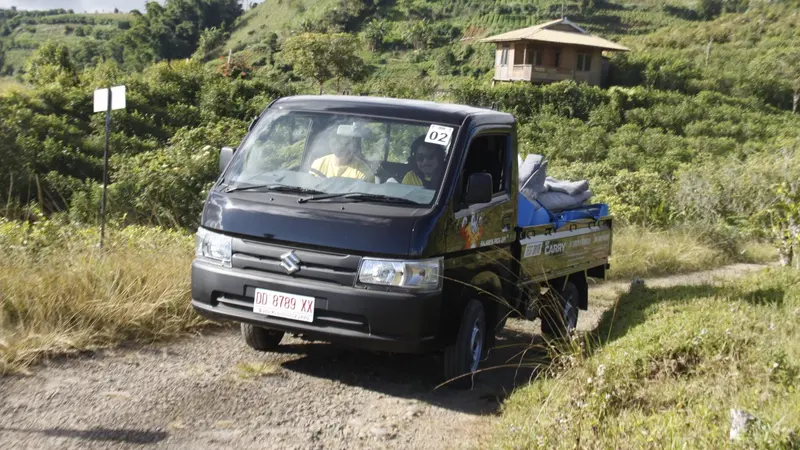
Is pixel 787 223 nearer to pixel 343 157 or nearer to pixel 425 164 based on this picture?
pixel 425 164

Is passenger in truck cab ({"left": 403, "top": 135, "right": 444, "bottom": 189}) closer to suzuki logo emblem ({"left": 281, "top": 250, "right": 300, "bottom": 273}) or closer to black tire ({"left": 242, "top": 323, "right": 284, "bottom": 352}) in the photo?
suzuki logo emblem ({"left": 281, "top": 250, "right": 300, "bottom": 273})

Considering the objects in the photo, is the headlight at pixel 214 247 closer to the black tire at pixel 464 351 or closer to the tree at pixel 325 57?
the black tire at pixel 464 351

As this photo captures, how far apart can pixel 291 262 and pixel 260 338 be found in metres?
1.26

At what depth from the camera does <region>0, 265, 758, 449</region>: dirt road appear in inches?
200

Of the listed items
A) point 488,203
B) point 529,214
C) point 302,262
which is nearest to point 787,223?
point 529,214

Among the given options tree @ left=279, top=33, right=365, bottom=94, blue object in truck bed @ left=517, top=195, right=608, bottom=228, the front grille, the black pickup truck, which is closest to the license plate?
the black pickup truck

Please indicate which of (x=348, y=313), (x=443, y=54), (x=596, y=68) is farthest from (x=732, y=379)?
(x=443, y=54)

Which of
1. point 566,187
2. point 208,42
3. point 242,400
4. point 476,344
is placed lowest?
point 242,400

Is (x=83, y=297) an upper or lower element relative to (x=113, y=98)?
lower

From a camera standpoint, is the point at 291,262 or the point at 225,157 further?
the point at 225,157

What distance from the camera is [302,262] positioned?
590 centimetres

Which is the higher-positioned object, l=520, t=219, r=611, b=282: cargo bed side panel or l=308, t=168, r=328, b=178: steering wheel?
l=308, t=168, r=328, b=178: steering wheel

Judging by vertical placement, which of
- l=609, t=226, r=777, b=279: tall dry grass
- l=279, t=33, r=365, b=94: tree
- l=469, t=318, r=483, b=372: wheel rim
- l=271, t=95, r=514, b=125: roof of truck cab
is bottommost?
l=609, t=226, r=777, b=279: tall dry grass

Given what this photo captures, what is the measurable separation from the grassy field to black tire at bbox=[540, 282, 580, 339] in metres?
0.95
